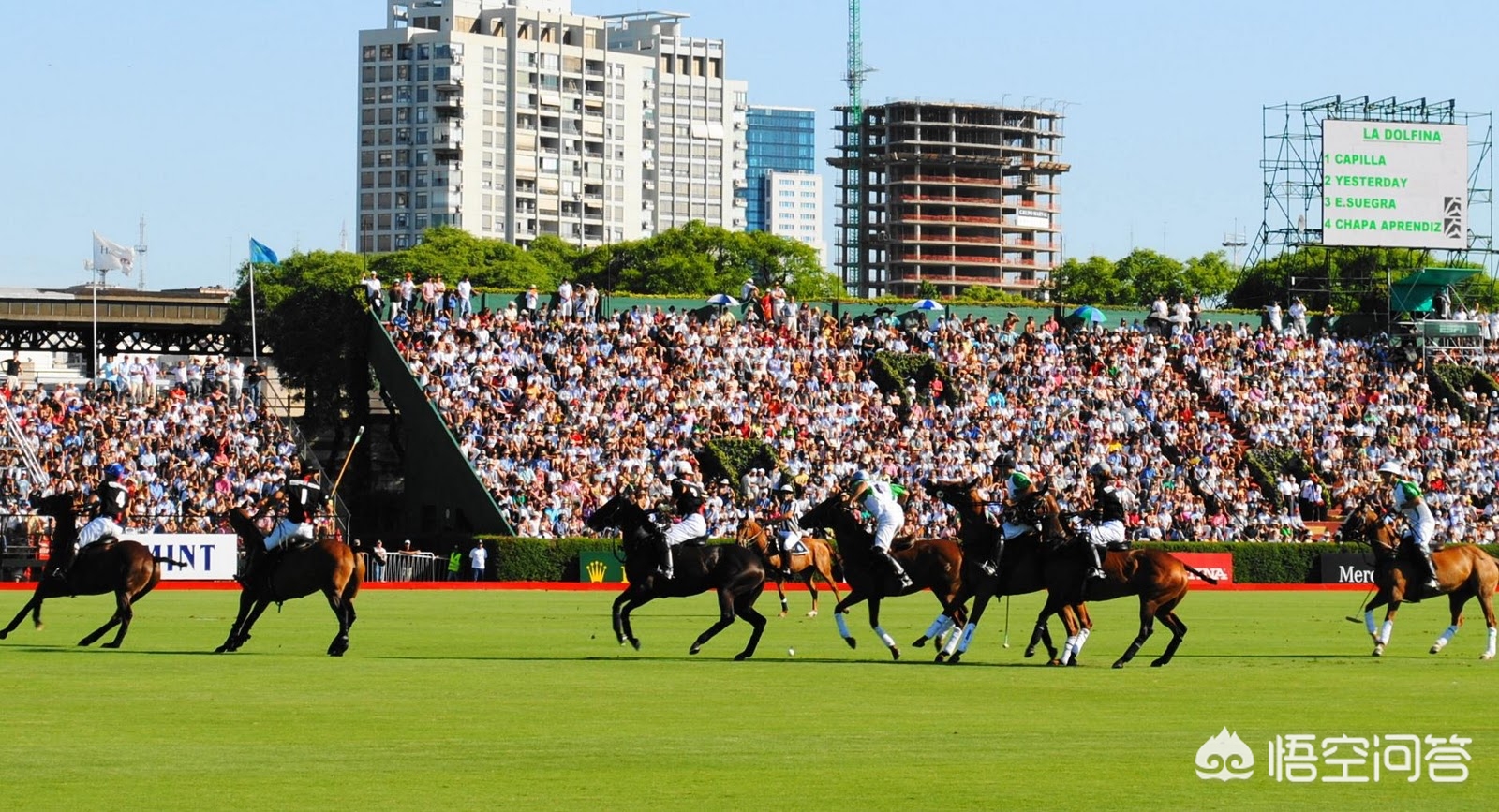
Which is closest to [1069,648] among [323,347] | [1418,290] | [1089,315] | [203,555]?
[203,555]

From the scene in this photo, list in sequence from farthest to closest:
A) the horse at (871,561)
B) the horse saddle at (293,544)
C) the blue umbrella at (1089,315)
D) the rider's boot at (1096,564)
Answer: the blue umbrella at (1089,315) < the horse at (871,561) < the horse saddle at (293,544) < the rider's boot at (1096,564)

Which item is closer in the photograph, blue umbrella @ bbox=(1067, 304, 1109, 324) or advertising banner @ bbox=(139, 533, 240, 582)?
advertising banner @ bbox=(139, 533, 240, 582)

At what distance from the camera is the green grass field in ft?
41.4

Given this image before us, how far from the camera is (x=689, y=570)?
2342 centimetres

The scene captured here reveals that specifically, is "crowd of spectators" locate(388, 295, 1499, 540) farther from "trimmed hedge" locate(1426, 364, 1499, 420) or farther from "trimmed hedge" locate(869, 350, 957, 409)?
"trimmed hedge" locate(1426, 364, 1499, 420)

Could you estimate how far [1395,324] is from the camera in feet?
224

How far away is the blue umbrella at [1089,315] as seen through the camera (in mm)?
65125

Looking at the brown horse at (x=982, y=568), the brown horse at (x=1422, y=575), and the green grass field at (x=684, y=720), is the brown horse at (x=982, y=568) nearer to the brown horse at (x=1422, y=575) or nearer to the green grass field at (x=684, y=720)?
the green grass field at (x=684, y=720)

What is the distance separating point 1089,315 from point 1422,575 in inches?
1595

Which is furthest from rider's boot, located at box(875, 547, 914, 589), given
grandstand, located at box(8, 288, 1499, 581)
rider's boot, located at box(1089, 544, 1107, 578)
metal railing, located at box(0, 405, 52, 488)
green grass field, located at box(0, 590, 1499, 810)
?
metal railing, located at box(0, 405, 52, 488)

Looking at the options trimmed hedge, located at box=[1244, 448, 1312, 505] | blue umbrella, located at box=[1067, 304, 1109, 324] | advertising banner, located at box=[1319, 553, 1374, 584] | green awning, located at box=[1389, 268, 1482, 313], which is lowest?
advertising banner, located at box=[1319, 553, 1374, 584]

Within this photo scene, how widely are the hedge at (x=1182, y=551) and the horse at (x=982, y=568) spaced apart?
2641cm

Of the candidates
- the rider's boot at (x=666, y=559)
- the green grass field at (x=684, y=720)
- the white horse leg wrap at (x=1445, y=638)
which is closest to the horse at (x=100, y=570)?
the green grass field at (x=684, y=720)

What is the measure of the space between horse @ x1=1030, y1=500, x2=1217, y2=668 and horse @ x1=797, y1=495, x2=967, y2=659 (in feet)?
5.86
